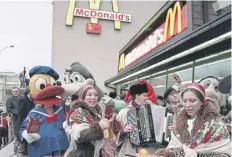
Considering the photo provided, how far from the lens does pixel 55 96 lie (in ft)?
13.8

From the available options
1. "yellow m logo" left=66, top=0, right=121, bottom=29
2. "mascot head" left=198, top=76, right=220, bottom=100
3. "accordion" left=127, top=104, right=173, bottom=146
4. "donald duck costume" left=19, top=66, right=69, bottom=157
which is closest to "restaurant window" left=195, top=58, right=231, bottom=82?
"mascot head" left=198, top=76, right=220, bottom=100

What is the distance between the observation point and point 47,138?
12.4ft

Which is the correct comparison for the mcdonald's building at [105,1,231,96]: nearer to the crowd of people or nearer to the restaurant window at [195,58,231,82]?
the restaurant window at [195,58,231,82]

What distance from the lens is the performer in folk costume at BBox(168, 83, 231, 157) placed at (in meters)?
2.51

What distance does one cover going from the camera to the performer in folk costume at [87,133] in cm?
327

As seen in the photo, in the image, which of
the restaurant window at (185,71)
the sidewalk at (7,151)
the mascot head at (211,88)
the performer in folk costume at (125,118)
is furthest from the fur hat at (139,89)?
the sidewalk at (7,151)

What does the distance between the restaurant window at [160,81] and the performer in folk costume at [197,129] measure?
239 inches

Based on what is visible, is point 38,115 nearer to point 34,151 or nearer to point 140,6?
point 34,151

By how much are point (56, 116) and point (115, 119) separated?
828 mm

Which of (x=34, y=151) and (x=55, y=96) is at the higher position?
(x=55, y=96)

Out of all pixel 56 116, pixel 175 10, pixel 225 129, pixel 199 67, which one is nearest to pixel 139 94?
pixel 56 116

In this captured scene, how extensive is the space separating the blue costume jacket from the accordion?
0.96 metres

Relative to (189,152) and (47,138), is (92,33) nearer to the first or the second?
(47,138)

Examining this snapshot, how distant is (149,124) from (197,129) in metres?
0.79
